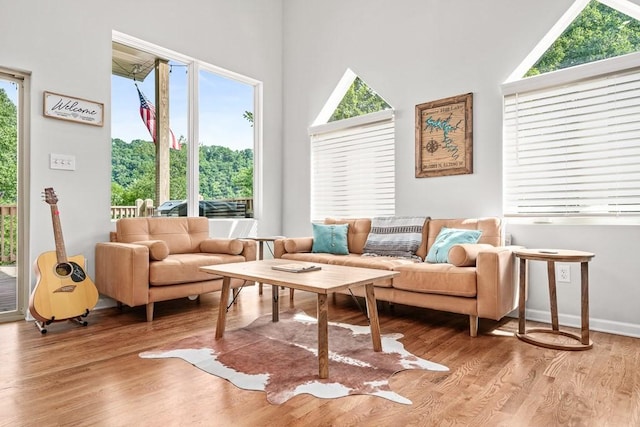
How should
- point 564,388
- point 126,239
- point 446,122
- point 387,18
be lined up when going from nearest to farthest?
point 564,388
point 126,239
point 446,122
point 387,18

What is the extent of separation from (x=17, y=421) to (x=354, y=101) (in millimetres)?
4089

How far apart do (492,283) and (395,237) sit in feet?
3.92

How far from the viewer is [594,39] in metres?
3.06

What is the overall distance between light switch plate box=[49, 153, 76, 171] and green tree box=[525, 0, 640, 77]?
13.5 feet

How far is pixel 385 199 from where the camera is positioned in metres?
4.27

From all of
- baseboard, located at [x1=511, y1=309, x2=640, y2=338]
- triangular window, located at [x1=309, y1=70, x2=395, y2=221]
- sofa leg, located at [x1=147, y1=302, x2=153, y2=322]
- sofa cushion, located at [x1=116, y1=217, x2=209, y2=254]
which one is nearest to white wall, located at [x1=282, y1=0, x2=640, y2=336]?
baseboard, located at [x1=511, y1=309, x2=640, y2=338]

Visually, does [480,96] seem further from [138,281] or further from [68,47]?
[68,47]

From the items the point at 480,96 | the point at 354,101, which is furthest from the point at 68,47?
the point at 480,96

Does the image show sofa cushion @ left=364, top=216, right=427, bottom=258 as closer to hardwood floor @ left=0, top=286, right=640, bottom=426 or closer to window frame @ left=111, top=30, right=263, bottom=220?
hardwood floor @ left=0, top=286, right=640, bottom=426

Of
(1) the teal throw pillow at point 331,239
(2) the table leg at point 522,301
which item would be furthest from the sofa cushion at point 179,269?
Result: (2) the table leg at point 522,301

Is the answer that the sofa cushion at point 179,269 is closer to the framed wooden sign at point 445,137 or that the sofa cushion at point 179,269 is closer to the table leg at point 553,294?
the framed wooden sign at point 445,137

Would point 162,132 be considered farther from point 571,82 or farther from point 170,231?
point 571,82

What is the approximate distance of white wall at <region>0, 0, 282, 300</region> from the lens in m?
3.17

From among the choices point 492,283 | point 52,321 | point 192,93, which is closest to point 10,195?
point 52,321
